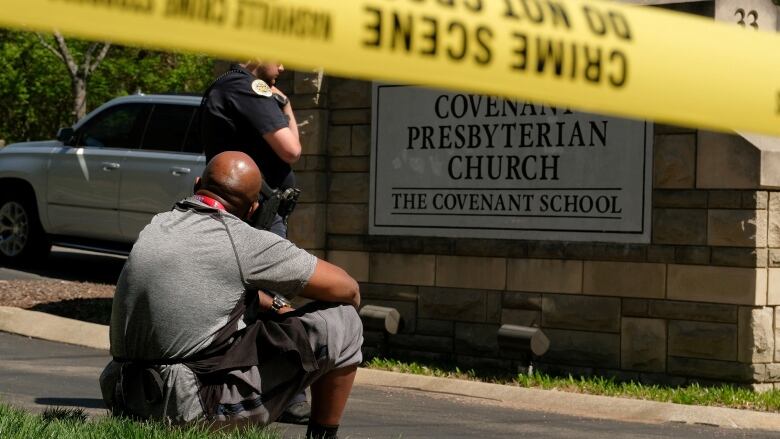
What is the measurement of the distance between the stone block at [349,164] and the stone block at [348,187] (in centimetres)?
3

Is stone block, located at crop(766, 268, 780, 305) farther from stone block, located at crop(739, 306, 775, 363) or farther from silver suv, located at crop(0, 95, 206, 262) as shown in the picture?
silver suv, located at crop(0, 95, 206, 262)

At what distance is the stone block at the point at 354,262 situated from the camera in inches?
401

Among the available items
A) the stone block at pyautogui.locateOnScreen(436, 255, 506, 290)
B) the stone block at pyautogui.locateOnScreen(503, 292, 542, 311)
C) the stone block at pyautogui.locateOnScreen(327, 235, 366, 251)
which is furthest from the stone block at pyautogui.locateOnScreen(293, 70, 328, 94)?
the stone block at pyautogui.locateOnScreen(503, 292, 542, 311)

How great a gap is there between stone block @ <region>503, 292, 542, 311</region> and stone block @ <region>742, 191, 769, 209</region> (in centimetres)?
160

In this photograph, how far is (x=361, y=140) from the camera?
1028 centimetres

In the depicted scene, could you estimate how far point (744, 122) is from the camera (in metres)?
3.34

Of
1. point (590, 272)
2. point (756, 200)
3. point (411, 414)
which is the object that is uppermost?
point (756, 200)

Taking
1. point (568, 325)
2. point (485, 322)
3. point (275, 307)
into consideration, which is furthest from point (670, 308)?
point (275, 307)

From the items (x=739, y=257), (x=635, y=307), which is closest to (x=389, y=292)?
(x=635, y=307)

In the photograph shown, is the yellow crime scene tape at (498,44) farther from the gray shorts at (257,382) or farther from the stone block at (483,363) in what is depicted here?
the stone block at (483,363)

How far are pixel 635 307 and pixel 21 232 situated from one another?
316 inches

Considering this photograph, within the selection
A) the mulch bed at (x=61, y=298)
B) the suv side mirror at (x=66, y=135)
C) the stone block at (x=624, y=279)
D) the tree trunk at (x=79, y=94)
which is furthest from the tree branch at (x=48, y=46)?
the stone block at (x=624, y=279)

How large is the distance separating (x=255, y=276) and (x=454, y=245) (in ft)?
15.9

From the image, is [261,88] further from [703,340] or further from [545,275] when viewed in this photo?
[703,340]
